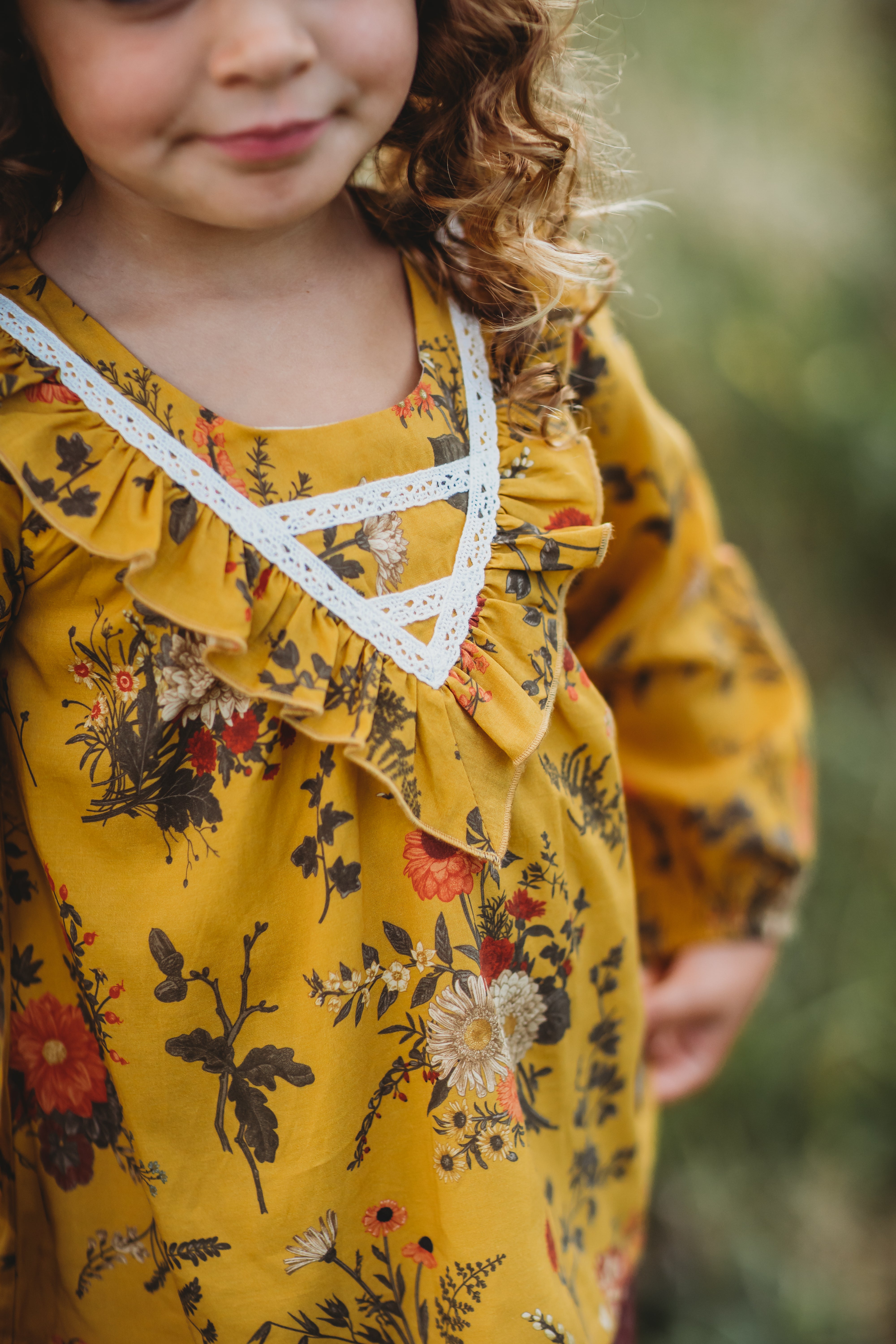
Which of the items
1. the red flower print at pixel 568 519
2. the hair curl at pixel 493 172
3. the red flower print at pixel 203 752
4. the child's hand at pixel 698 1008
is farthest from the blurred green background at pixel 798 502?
the red flower print at pixel 203 752

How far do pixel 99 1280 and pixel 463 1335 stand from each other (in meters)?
0.25

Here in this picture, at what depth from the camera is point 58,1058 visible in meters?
0.69

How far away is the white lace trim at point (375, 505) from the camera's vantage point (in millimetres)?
554

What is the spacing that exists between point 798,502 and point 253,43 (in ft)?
6.23

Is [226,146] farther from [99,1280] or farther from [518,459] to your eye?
[99,1280]

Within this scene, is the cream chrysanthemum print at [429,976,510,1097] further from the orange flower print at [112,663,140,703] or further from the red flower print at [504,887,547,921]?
the orange flower print at [112,663,140,703]

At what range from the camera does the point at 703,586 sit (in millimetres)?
985

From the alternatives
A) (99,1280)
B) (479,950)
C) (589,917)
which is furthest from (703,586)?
(99,1280)

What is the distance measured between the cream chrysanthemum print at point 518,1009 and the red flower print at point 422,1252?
0.40 ft

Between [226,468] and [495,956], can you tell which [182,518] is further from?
[495,956]

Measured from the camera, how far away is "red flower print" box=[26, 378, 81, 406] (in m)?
0.55

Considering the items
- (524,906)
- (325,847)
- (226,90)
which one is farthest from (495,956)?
(226,90)

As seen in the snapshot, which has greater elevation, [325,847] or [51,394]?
[51,394]

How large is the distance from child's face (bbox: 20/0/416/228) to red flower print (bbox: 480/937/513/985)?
43cm
